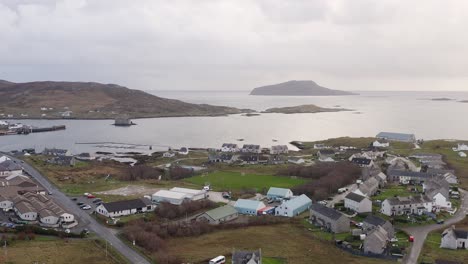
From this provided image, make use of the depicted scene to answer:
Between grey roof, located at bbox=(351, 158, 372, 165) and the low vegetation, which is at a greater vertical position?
grey roof, located at bbox=(351, 158, 372, 165)

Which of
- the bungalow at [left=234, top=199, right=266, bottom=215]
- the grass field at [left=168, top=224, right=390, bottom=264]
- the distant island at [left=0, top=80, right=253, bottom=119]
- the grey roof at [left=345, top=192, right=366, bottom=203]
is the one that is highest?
the distant island at [left=0, top=80, right=253, bottom=119]

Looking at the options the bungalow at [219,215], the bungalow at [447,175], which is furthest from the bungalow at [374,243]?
the bungalow at [447,175]

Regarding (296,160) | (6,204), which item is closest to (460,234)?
(296,160)

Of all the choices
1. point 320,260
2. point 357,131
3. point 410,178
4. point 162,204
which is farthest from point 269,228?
point 357,131

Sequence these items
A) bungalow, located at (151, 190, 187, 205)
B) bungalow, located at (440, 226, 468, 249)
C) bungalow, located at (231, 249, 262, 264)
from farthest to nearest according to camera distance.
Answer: bungalow, located at (151, 190, 187, 205) < bungalow, located at (440, 226, 468, 249) < bungalow, located at (231, 249, 262, 264)

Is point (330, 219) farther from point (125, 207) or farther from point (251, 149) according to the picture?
point (251, 149)

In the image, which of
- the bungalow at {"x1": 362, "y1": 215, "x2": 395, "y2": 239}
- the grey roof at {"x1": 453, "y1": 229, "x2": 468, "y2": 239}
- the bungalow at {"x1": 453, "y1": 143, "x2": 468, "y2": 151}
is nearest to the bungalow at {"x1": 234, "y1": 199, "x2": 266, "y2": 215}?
the bungalow at {"x1": 362, "y1": 215, "x2": 395, "y2": 239}

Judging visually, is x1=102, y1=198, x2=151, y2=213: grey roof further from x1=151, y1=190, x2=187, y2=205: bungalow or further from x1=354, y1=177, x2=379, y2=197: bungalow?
x1=354, y1=177, x2=379, y2=197: bungalow
